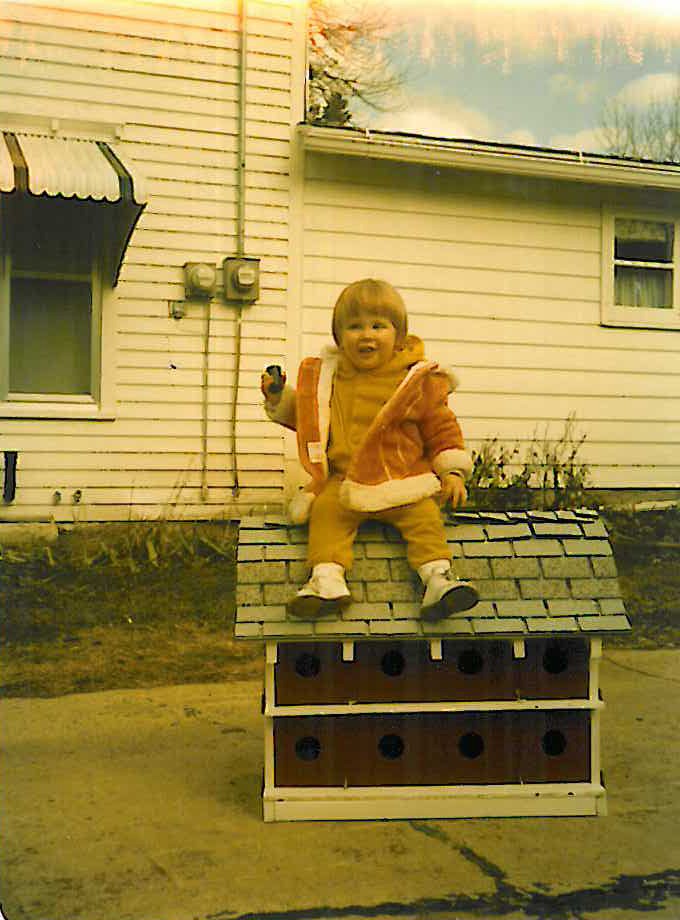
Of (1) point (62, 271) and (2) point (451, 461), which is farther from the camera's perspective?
(1) point (62, 271)

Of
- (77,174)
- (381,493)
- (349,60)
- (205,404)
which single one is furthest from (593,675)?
(77,174)

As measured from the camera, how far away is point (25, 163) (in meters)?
1.81

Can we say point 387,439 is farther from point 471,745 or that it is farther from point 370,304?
point 471,745

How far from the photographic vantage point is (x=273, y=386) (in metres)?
1.58

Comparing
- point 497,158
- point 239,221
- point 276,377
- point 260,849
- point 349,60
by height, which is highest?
point 349,60

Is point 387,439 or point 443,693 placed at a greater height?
point 387,439

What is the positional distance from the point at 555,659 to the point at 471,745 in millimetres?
203

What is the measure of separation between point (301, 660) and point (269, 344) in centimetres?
88

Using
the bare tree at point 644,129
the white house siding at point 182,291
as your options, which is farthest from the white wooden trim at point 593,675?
the bare tree at point 644,129

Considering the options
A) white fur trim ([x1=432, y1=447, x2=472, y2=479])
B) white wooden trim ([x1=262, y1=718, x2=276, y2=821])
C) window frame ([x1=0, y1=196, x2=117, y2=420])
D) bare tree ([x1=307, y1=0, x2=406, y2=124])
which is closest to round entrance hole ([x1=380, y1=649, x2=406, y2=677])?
white wooden trim ([x1=262, y1=718, x2=276, y2=821])

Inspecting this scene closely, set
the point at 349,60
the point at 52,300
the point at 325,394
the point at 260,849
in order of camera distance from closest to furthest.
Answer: the point at 260,849 < the point at 325,394 < the point at 349,60 < the point at 52,300

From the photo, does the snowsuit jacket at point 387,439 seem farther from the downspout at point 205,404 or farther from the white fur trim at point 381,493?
the downspout at point 205,404

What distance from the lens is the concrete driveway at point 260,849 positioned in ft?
3.86

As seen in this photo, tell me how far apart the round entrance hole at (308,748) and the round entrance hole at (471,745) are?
239mm
